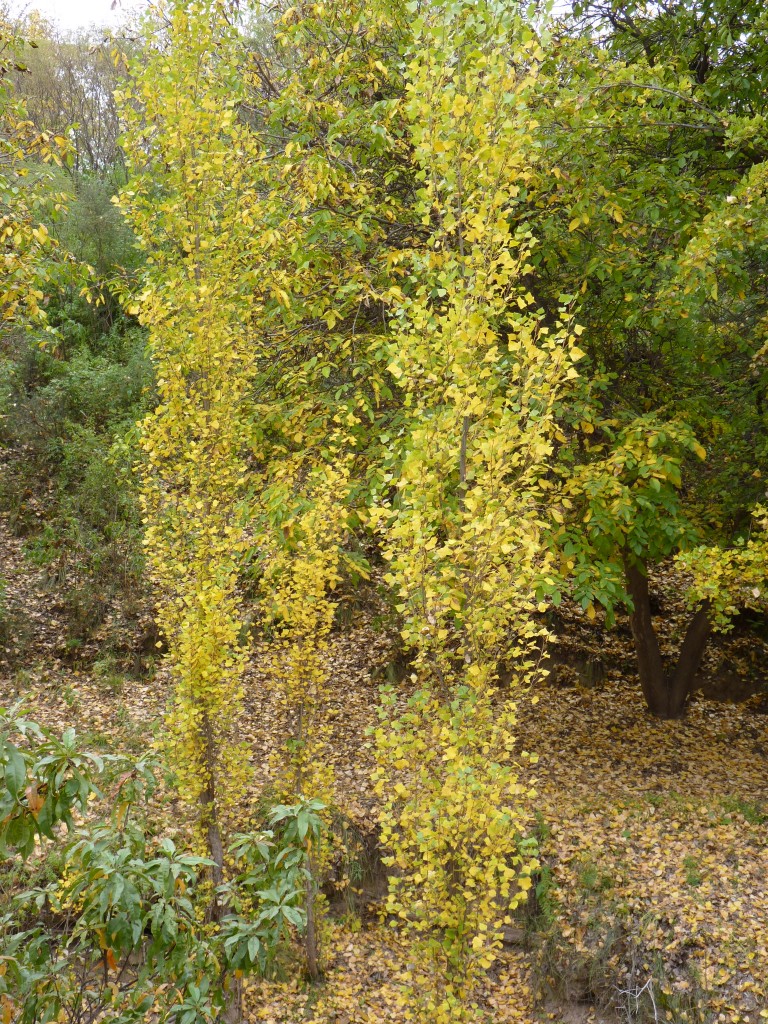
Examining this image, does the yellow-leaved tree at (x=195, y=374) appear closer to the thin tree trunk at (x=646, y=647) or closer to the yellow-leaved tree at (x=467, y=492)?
the yellow-leaved tree at (x=467, y=492)

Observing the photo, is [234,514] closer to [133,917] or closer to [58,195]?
[58,195]

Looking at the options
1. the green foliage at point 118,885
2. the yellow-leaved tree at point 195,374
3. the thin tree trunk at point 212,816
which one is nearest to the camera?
the green foliage at point 118,885

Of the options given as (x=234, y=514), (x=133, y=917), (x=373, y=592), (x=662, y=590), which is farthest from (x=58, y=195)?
(x=662, y=590)

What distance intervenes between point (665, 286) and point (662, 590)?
255 inches

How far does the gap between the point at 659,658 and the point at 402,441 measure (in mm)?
4980

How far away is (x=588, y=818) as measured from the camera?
6957 mm

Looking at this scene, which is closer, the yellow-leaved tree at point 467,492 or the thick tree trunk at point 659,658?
the yellow-leaved tree at point 467,492

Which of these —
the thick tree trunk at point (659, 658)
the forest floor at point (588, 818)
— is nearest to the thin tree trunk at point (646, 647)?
the thick tree trunk at point (659, 658)

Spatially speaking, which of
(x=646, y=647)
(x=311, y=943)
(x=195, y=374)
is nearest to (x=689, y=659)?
(x=646, y=647)

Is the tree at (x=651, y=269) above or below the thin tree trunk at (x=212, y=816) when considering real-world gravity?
above

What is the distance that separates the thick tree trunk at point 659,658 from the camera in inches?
333

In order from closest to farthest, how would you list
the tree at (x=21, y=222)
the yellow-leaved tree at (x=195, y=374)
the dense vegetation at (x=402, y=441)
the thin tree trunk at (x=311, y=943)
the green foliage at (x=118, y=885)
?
the green foliage at (x=118, y=885)
the dense vegetation at (x=402, y=441)
the tree at (x=21, y=222)
the yellow-leaved tree at (x=195, y=374)
the thin tree trunk at (x=311, y=943)

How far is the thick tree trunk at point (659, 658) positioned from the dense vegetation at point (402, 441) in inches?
1.6

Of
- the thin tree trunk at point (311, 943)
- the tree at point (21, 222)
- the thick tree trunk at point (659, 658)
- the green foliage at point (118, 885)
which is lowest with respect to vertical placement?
the thin tree trunk at point (311, 943)
